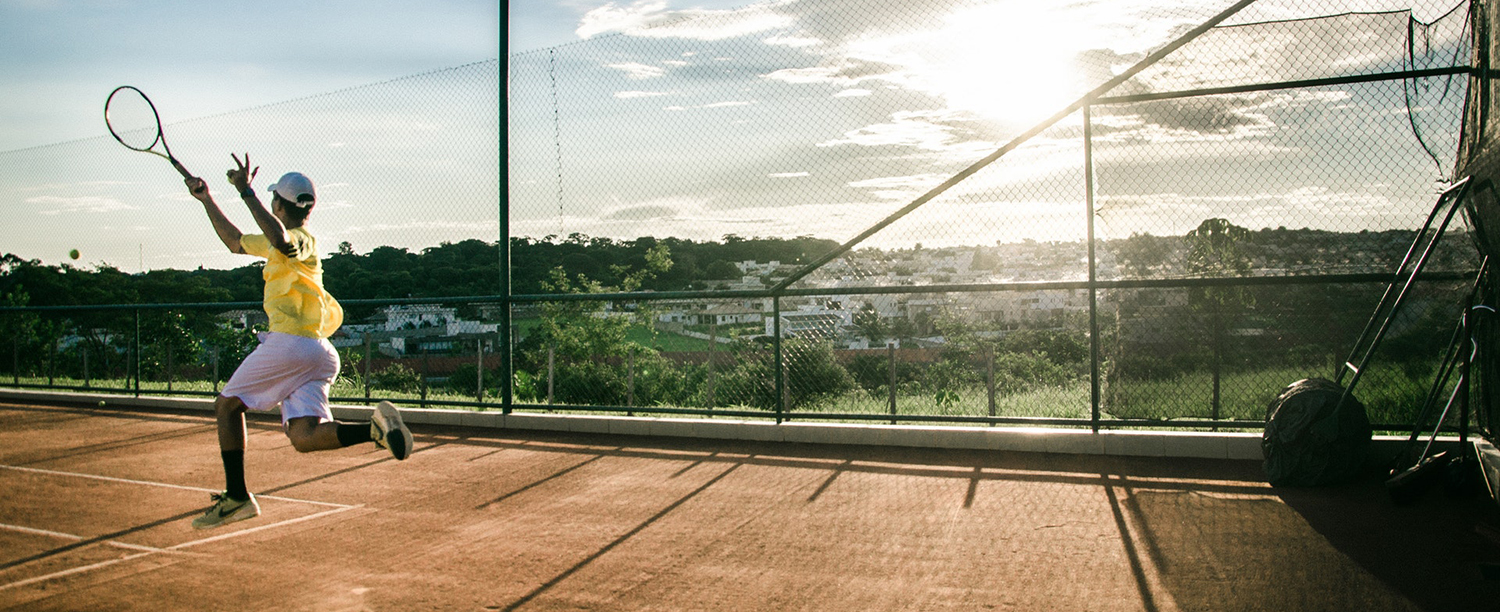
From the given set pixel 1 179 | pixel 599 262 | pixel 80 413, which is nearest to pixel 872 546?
pixel 599 262

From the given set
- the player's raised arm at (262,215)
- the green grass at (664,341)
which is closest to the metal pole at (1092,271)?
Result: the green grass at (664,341)

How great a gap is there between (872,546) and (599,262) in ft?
19.7

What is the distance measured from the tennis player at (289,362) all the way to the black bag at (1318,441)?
17.7 ft

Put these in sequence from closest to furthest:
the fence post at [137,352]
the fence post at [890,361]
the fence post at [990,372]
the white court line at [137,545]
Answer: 1. the white court line at [137,545]
2. the fence post at [990,372]
3. the fence post at [890,361]
4. the fence post at [137,352]

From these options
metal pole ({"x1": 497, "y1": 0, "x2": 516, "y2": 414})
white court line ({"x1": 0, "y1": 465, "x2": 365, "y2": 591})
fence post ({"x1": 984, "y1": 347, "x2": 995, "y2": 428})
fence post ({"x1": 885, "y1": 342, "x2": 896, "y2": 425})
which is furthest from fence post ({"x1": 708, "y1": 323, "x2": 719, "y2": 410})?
white court line ({"x1": 0, "y1": 465, "x2": 365, "y2": 591})

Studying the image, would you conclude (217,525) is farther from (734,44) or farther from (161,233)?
(161,233)

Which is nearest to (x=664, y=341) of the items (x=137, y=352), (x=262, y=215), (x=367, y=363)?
(x=367, y=363)

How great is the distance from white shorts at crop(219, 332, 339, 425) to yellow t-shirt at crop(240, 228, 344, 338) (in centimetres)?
7

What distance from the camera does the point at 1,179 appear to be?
14828 millimetres

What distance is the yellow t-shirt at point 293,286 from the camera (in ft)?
16.2

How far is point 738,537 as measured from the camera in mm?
5148

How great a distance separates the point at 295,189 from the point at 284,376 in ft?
3.39

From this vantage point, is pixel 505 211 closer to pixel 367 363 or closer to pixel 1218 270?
pixel 367 363

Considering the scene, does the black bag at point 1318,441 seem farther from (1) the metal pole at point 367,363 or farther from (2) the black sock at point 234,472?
(1) the metal pole at point 367,363
